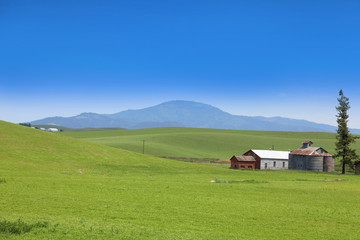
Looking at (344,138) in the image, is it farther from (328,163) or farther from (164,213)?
(164,213)

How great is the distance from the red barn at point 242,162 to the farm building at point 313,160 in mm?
12870

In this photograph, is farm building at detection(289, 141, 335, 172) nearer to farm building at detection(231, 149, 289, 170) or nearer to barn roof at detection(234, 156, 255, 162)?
farm building at detection(231, 149, 289, 170)

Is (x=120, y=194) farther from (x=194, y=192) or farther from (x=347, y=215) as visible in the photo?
(x=347, y=215)

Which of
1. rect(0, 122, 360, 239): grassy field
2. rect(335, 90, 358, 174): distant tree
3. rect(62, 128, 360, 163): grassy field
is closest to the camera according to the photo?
rect(0, 122, 360, 239): grassy field

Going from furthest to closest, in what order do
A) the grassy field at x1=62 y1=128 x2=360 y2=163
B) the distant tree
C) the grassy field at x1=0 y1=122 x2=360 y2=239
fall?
the grassy field at x1=62 y1=128 x2=360 y2=163 → the distant tree → the grassy field at x1=0 y1=122 x2=360 y2=239

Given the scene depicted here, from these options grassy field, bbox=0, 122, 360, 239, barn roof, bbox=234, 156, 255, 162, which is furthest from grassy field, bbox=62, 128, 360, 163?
grassy field, bbox=0, 122, 360, 239

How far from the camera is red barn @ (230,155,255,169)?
308 feet

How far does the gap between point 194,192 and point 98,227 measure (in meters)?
17.8

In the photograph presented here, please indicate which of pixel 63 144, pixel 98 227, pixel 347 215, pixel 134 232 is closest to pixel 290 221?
pixel 347 215

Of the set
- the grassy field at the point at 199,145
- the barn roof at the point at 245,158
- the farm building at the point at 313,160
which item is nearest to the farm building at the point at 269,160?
the barn roof at the point at 245,158

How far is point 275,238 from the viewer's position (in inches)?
746

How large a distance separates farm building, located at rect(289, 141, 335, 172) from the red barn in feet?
42.2

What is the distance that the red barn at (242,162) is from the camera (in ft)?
308

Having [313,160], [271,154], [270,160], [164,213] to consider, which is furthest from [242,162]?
[164,213]
